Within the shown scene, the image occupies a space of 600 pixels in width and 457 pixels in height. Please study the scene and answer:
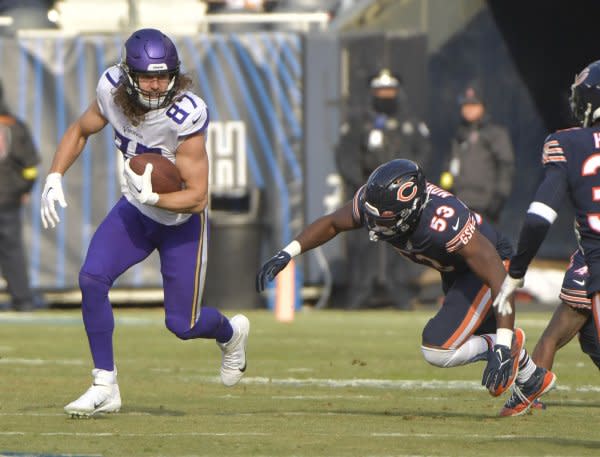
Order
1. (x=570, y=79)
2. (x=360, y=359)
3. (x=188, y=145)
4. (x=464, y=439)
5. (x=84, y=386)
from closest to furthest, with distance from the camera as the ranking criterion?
(x=464, y=439) < (x=188, y=145) < (x=84, y=386) < (x=360, y=359) < (x=570, y=79)

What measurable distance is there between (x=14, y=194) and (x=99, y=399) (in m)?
7.43

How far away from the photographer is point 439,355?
711 cm

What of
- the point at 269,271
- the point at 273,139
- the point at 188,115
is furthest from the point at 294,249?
the point at 273,139

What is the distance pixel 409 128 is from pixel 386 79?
49 centimetres

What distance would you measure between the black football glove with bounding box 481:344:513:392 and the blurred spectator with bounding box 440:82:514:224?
7.57 meters

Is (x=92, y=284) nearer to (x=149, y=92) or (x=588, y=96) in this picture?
(x=149, y=92)

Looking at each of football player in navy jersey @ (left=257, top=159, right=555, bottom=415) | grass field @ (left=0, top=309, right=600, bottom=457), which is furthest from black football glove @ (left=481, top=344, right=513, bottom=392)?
grass field @ (left=0, top=309, right=600, bottom=457)

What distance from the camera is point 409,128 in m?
14.4

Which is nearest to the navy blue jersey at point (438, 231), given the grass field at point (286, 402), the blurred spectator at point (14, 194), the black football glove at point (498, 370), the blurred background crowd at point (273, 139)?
the black football glove at point (498, 370)

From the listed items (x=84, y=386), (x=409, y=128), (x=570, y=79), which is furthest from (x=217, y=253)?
(x=84, y=386)

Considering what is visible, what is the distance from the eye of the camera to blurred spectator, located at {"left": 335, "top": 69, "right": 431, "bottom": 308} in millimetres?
14320

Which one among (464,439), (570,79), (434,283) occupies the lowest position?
(434,283)

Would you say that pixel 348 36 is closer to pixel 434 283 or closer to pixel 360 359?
pixel 434 283

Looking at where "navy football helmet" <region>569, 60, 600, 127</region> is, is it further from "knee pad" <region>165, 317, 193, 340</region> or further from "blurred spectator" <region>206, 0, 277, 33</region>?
"blurred spectator" <region>206, 0, 277, 33</region>
